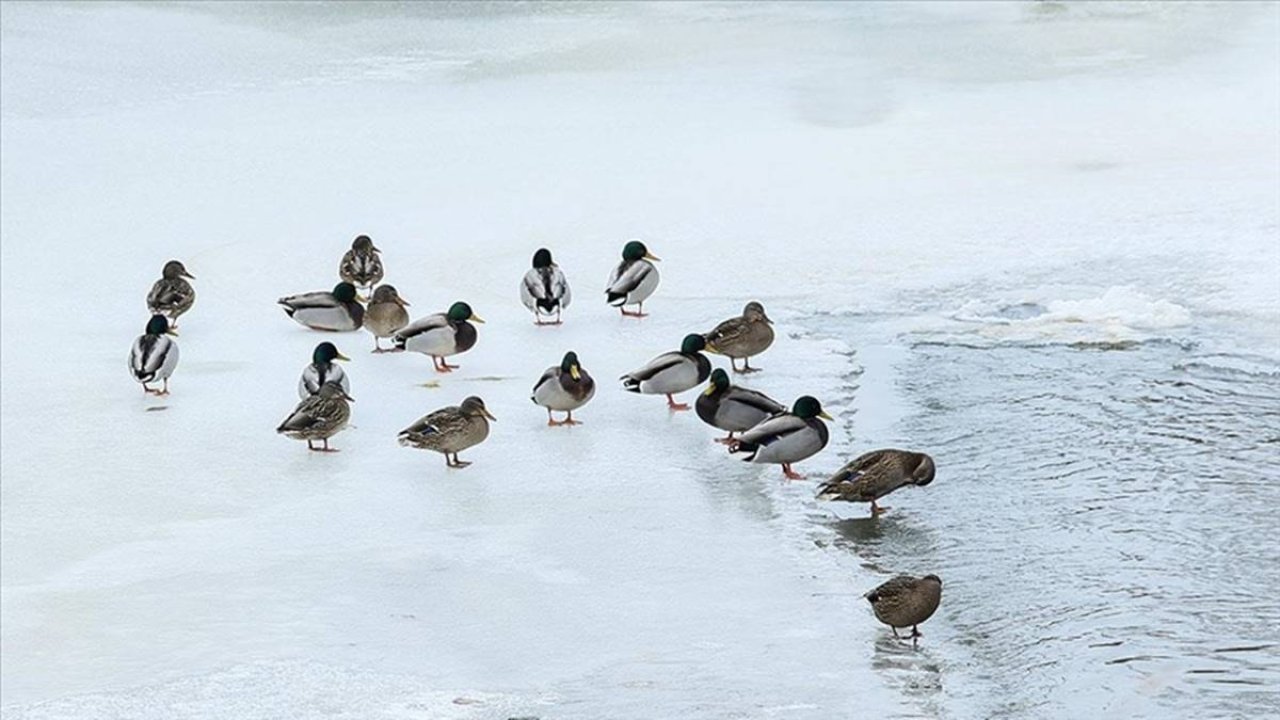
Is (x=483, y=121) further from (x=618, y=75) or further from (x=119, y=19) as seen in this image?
(x=119, y=19)

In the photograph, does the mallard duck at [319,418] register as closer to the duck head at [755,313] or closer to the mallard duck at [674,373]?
the mallard duck at [674,373]

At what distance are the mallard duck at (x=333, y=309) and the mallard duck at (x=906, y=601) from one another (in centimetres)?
512

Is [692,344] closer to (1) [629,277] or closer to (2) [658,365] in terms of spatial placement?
(2) [658,365]

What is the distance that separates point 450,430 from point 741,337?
1.72m

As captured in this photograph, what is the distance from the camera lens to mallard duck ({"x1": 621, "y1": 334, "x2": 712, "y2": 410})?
932 cm

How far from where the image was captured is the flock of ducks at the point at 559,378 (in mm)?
7770

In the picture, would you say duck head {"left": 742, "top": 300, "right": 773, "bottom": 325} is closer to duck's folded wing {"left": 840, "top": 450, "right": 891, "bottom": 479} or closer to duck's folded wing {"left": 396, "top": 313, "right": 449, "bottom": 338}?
duck's folded wing {"left": 396, "top": 313, "right": 449, "bottom": 338}

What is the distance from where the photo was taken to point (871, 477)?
7727mm

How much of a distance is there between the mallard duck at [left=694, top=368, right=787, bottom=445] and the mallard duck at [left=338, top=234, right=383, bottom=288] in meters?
3.21

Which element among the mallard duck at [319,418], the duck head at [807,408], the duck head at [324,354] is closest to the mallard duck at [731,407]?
the duck head at [807,408]

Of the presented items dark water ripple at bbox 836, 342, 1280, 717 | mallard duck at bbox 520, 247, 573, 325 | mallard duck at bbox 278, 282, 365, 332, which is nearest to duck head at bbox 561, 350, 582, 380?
dark water ripple at bbox 836, 342, 1280, 717

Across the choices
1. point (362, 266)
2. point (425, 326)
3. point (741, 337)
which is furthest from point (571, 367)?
point (362, 266)

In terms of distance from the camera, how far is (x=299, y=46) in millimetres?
18688

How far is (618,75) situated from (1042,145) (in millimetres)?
4029
